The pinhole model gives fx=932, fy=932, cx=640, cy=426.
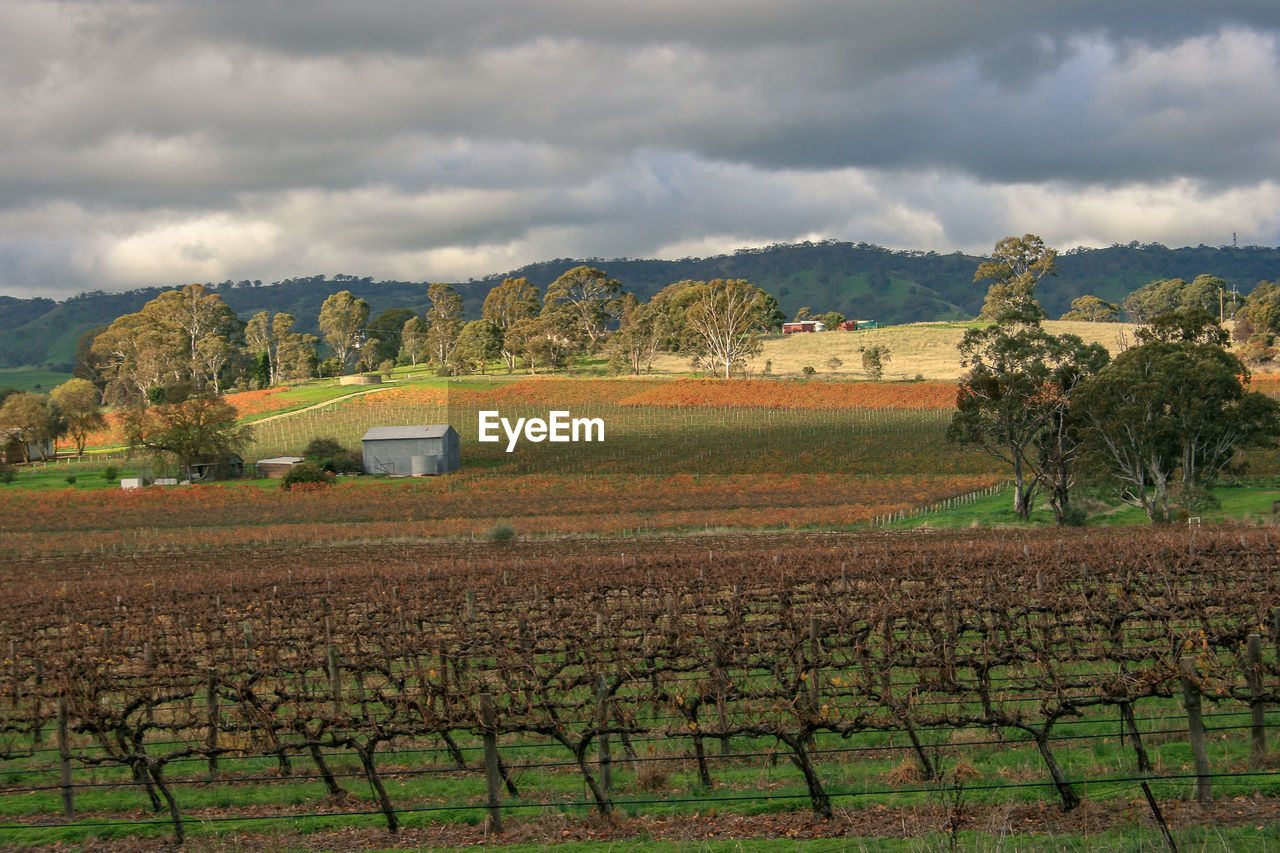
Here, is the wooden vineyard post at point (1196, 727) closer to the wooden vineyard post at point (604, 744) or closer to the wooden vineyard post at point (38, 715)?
the wooden vineyard post at point (604, 744)

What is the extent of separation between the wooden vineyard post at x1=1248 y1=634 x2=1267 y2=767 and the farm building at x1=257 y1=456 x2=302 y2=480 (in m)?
67.9

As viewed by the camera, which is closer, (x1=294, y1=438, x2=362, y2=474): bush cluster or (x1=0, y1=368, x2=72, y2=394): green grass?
(x1=294, y1=438, x2=362, y2=474): bush cluster

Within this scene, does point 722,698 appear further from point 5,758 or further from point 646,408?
point 646,408

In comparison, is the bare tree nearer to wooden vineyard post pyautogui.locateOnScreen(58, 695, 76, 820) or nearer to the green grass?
wooden vineyard post pyautogui.locateOnScreen(58, 695, 76, 820)

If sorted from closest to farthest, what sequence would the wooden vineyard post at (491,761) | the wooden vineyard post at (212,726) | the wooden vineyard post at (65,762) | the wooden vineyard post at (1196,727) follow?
1. the wooden vineyard post at (1196,727)
2. the wooden vineyard post at (491,761)
3. the wooden vineyard post at (65,762)
4. the wooden vineyard post at (212,726)

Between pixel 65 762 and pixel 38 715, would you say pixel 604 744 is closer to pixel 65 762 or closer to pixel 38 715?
pixel 65 762

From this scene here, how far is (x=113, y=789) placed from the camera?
38.9ft

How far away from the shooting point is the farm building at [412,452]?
6788cm

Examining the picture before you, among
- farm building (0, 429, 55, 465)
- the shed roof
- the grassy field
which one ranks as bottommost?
farm building (0, 429, 55, 465)

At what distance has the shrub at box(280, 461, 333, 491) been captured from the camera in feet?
211

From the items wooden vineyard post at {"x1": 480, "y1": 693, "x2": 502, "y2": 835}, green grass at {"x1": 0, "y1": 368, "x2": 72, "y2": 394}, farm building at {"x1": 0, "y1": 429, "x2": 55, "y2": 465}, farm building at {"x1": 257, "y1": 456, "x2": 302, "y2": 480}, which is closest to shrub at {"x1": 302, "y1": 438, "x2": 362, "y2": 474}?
farm building at {"x1": 257, "y1": 456, "x2": 302, "y2": 480}

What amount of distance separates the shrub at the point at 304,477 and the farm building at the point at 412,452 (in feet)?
15.5

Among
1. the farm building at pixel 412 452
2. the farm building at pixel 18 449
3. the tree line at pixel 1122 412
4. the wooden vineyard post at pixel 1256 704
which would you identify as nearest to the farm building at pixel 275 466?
the farm building at pixel 412 452

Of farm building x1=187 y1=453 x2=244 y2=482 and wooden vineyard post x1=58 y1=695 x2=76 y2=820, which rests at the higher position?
wooden vineyard post x1=58 y1=695 x2=76 y2=820
